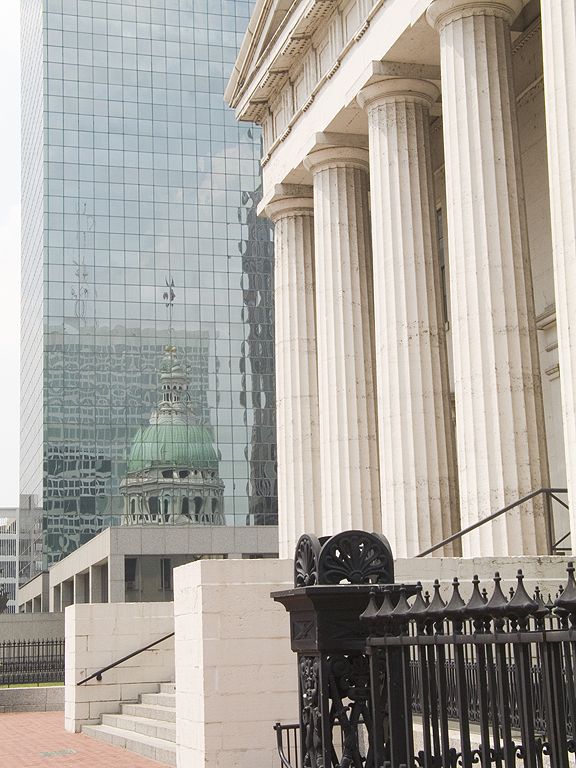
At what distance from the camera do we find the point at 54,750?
805 inches

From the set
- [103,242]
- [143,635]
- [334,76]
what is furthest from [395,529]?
[103,242]

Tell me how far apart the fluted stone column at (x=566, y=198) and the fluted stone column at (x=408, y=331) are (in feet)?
18.6

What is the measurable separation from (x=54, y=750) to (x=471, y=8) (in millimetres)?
14455

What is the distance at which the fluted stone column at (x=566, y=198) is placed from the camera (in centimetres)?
1559

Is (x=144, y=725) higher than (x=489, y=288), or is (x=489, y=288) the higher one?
(x=489, y=288)

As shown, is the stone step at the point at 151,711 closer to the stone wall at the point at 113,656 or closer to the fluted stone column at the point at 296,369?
the stone wall at the point at 113,656

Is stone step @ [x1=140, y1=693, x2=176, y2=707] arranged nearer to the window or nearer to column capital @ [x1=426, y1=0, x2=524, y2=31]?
column capital @ [x1=426, y1=0, x2=524, y2=31]

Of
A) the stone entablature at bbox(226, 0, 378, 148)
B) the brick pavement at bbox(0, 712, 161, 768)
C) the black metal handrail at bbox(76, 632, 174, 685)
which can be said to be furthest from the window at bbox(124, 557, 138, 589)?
the black metal handrail at bbox(76, 632, 174, 685)

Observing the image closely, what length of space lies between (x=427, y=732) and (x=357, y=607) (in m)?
0.98

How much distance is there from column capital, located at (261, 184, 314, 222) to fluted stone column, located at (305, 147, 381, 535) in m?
2.29

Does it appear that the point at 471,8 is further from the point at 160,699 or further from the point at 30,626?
the point at 30,626

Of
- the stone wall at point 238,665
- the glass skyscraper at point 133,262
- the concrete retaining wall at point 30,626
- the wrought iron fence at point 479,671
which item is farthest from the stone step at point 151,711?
the glass skyscraper at point 133,262

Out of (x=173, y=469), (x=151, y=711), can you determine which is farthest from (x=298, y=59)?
(x=173, y=469)

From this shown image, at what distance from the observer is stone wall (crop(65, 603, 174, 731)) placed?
2427cm
